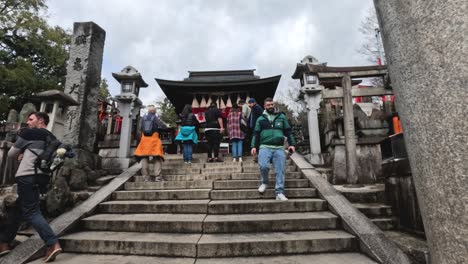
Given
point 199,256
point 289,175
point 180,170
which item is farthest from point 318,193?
point 180,170

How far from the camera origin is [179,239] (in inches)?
134

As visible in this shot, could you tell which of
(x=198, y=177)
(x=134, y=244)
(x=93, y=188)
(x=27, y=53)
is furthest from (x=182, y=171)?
(x=27, y=53)

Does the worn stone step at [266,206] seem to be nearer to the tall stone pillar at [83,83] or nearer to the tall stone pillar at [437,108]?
the tall stone pillar at [437,108]

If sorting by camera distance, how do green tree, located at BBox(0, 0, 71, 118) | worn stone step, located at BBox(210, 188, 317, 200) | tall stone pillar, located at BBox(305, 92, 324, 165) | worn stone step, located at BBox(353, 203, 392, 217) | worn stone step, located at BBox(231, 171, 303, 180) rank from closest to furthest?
worn stone step, located at BBox(353, 203, 392, 217) → worn stone step, located at BBox(210, 188, 317, 200) → worn stone step, located at BBox(231, 171, 303, 180) → tall stone pillar, located at BBox(305, 92, 324, 165) → green tree, located at BBox(0, 0, 71, 118)

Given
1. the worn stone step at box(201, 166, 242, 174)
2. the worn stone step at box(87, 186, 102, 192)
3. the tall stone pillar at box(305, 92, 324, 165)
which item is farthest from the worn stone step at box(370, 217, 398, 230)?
the worn stone step at box(87, 186, 102, 192)

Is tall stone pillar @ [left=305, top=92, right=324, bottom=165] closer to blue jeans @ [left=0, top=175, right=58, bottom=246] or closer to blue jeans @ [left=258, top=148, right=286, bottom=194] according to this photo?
blue jeans @ [left=258, top=148, right=286, bottom=194]

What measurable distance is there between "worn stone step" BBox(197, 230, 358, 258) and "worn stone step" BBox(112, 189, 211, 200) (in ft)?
4.88

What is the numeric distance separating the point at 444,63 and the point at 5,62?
78.4 feet

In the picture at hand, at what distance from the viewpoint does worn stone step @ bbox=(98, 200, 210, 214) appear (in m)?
4.34

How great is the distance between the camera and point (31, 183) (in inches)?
125

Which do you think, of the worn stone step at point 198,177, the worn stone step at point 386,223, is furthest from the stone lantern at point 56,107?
the worn stone step at point 386,223

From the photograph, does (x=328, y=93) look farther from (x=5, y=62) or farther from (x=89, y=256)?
(x=5, y=62)

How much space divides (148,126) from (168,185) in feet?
4.76

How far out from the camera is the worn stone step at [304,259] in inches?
117
